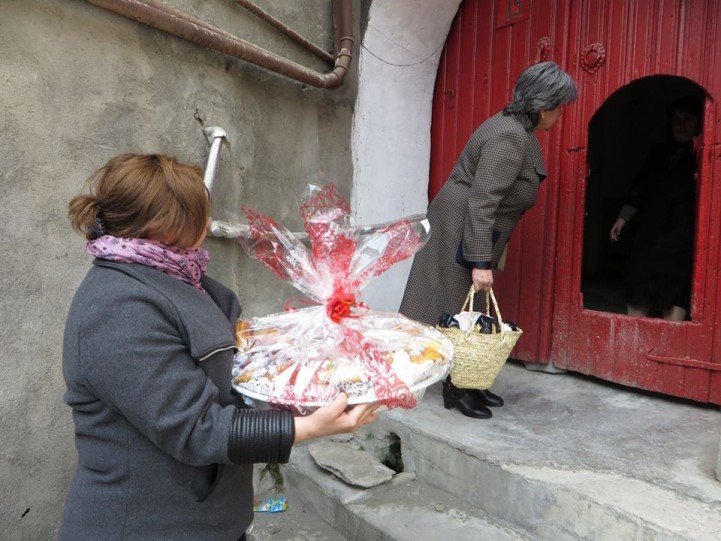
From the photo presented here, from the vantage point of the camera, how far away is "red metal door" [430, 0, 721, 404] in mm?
2639

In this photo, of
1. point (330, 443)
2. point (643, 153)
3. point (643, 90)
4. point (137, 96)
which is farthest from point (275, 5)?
point (643, 153)

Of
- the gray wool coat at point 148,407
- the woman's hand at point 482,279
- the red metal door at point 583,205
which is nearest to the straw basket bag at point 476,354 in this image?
the woman's hand at point 482,279

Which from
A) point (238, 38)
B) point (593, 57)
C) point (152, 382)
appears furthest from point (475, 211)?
point (152, 382)

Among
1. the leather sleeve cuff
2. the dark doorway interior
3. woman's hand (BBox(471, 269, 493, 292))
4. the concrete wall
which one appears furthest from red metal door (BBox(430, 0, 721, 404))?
the dark doorway interior

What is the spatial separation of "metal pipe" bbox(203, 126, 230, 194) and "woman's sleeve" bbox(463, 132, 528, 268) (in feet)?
3.90

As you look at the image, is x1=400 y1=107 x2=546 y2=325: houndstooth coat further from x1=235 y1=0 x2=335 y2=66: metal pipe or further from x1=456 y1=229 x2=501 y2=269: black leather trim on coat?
x1=235 y1=0 x2=335 y2=66: metal pipe

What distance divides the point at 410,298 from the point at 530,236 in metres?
0.93

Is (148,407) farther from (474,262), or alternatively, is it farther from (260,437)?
(474,262)

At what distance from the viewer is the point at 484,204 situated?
249 centimetres

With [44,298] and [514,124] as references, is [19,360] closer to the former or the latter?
[44,298]

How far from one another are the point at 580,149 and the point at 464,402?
157 centimetres

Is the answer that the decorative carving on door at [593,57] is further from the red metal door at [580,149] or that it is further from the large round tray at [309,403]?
the large round tray at [309,403]

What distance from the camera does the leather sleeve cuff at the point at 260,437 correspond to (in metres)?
1.05

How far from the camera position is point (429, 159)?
12.3 feet
